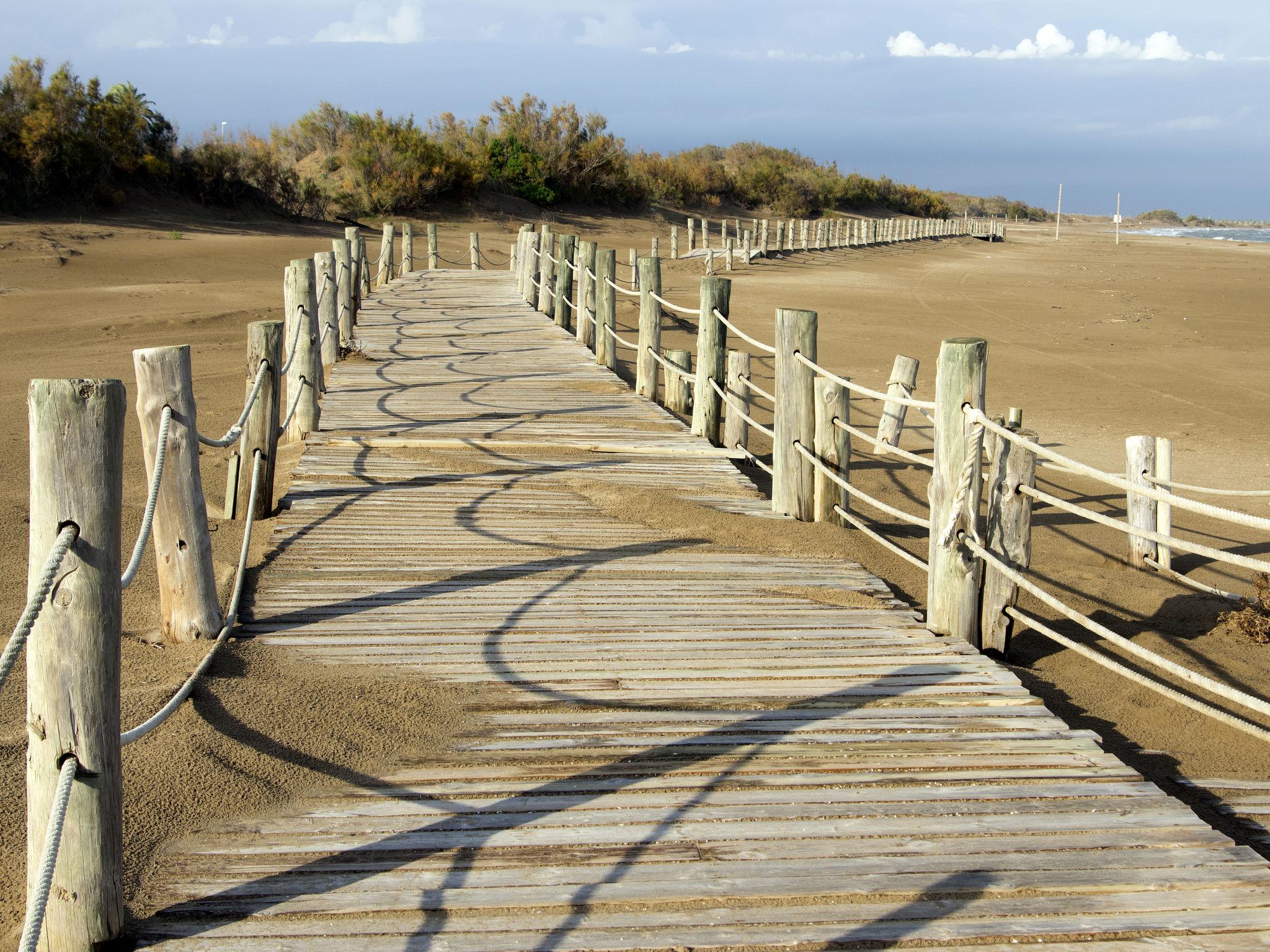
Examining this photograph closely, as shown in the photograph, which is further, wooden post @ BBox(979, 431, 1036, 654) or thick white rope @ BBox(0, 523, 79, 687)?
wooden post @ BBox(979, 431, 1036, 654)

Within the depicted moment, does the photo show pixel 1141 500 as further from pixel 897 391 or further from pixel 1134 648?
pixel 1134 648

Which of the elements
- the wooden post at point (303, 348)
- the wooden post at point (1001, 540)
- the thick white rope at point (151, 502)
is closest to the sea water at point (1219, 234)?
the wooden post at point (303, 348)

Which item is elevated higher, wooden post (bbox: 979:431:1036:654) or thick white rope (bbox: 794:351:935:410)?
thick white rope (bbox: 794:351:935:410)

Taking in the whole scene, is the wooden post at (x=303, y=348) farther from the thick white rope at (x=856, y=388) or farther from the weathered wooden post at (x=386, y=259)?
the weathered wooden post at (x=386, y=259)

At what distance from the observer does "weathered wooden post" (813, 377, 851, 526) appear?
576 cm

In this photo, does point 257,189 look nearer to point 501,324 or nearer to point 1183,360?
point 501,324

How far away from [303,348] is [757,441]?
171 inches

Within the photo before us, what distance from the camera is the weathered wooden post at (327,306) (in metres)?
9.31

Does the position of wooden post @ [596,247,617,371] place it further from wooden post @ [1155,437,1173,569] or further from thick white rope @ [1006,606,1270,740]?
thick white rope @ [1006,606,1270,740]

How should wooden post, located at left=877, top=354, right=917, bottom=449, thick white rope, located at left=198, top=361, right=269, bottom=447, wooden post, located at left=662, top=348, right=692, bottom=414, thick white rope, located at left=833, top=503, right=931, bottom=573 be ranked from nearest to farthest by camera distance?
thick white rope, located at left=198, top=361, right=269, bottom=447, thick white rope, located at left=833, top=503, right=931, bottom=573, wooden post, located at left=662, top=348, right=692, bottom=414, wooden post, located at left=877, top=354, right=917, bottom=449

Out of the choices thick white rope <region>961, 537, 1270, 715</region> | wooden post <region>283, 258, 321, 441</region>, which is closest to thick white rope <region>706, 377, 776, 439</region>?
wooden post <region>283, 258, 321, 441</region>

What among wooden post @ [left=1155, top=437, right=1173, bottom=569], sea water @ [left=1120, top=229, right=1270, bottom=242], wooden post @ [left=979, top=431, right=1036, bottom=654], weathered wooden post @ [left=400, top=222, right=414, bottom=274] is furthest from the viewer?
sea water @ [left=1120, top=229, right=1270, bottom=242]

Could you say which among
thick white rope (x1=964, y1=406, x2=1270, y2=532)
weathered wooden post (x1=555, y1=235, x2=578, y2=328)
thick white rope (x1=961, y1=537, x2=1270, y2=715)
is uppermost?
weathered wooden post (x1=555, y1=235, x2=578, y2=328)

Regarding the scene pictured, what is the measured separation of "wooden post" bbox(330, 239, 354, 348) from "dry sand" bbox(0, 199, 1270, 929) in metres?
1.23
